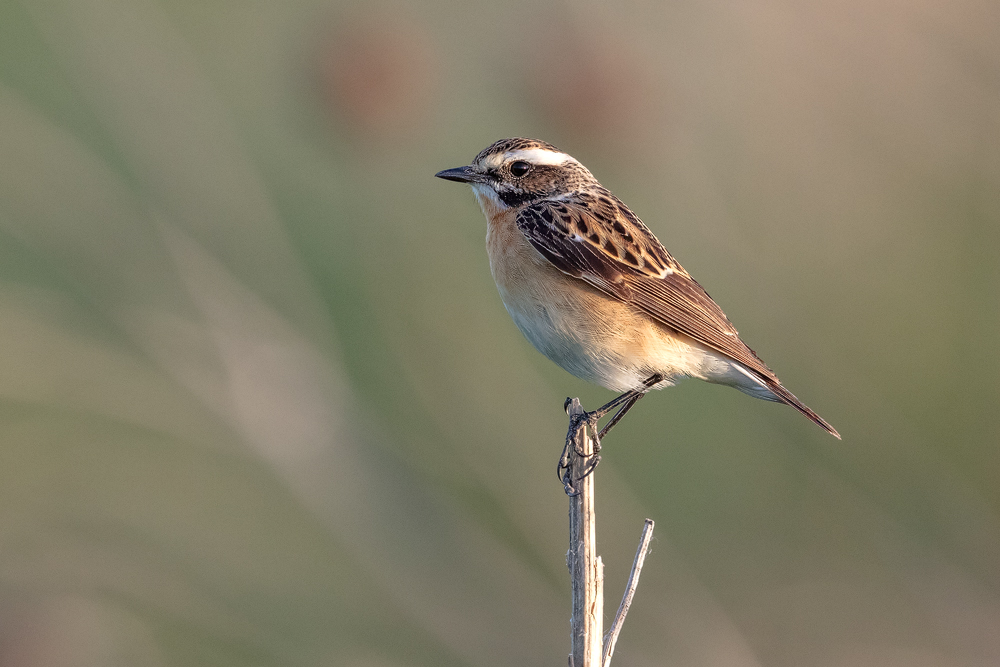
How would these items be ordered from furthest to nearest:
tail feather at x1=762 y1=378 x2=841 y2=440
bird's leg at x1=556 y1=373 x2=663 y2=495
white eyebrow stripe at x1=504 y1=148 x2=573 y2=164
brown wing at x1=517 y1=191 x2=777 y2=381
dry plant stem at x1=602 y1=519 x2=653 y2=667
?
white eyebrow stripe at x1=504 y1=148 x2=573 y2=164, brown wing at x1=517 y1=191 x2=777 y2=381, bird's leg at x1=556 y1=373 x2=663 y2=495, tail feather at x1=762 y1=378 x2=841 y2=440, dry plant stem at x1=602 y1=519 x2=653 y2=667

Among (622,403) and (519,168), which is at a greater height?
(519,168)

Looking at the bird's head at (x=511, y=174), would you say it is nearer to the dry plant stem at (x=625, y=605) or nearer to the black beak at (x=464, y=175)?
the black beak at (x=464, y=175)

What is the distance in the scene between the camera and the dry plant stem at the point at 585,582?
3480 millimetres

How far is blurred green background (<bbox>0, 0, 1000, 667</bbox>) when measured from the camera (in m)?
5.49

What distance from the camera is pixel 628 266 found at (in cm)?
483

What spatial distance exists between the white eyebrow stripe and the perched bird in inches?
12.6

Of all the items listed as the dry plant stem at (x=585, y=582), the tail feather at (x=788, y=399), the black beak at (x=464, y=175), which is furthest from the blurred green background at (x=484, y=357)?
the dry plant stem at (x=585, y=582)

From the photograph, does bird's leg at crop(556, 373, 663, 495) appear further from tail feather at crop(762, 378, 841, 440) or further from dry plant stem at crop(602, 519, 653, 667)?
dry plant stem at crop(602, 519, 653, 667)

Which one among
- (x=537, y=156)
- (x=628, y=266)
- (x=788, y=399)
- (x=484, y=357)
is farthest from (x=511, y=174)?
(x=788, y=399)

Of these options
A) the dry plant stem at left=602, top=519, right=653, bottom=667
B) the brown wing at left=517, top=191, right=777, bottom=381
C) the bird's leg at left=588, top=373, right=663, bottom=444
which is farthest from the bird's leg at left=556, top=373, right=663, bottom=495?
the dry plant stem at left=602, top=519, right=653, bottom=667

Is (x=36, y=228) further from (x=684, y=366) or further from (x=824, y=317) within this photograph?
(x=824, y=317)

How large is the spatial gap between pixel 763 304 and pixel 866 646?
86.3 inches

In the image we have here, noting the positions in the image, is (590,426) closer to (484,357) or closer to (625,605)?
(625,605)

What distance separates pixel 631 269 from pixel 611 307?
0.28 meters
